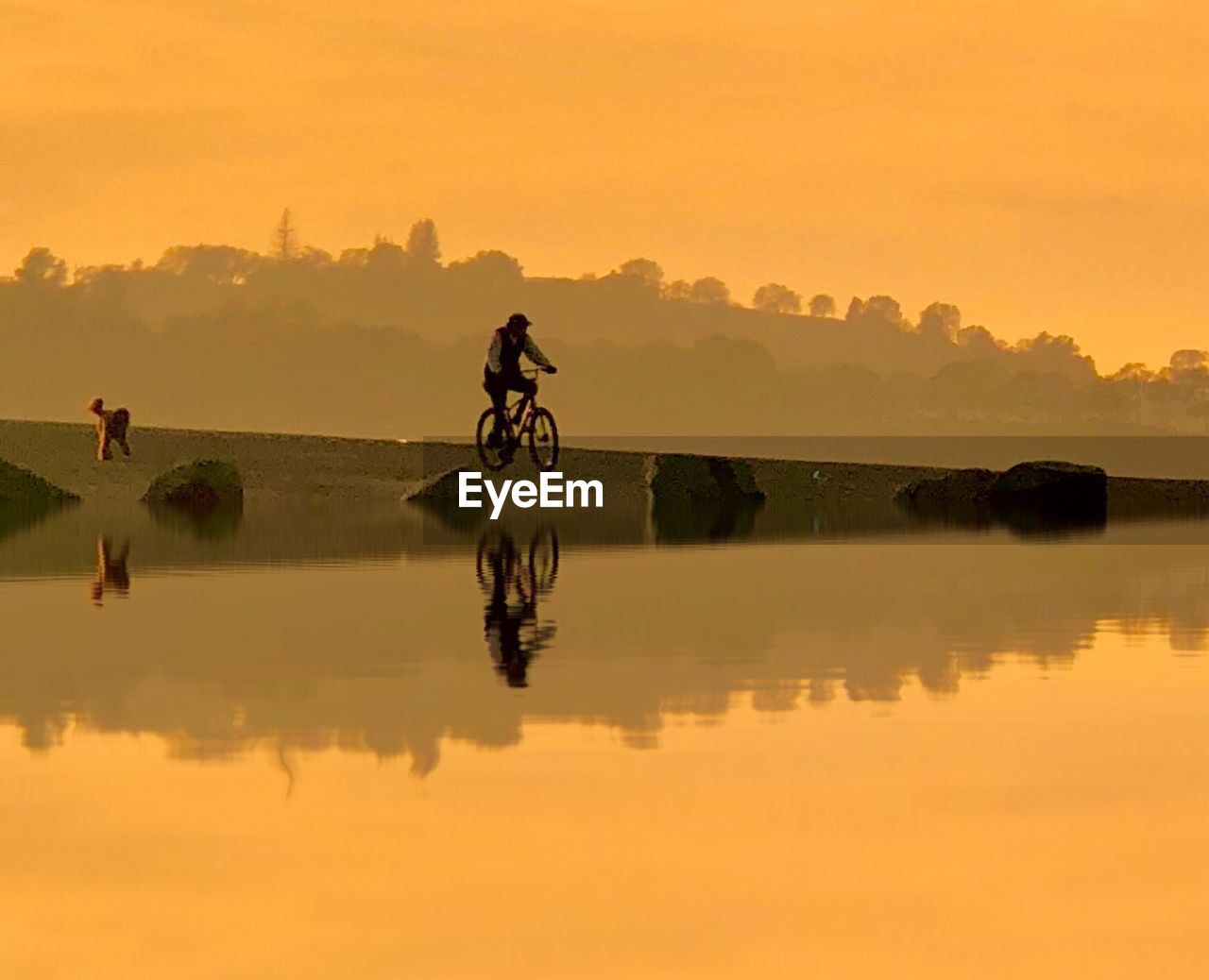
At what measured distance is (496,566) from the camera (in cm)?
2645

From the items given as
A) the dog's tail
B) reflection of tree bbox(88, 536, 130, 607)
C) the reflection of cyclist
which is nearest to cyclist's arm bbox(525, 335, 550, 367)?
the reflection of cyclist

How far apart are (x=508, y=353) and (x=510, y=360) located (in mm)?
95

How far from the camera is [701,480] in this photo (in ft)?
181

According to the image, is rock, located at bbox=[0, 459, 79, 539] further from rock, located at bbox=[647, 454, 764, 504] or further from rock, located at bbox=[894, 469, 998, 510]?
rock, located at bbox=[894, 469, 998, 510]

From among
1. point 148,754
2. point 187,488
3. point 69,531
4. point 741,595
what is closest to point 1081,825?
point 148,754

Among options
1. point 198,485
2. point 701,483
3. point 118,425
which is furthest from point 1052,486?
point 118,425

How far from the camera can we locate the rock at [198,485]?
171 feet

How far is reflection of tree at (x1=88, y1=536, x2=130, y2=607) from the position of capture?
22.6m

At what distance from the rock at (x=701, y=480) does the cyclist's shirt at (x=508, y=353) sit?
65.5 feet

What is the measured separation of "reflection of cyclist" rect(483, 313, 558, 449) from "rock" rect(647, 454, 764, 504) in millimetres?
18364

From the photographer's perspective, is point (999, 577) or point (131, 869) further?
point (999, 577)

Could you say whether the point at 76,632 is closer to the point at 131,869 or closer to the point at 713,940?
the point at 131,869

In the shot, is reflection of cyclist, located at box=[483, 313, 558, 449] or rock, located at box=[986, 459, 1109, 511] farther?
rock, located at box=[986, 459, 1109, 511]

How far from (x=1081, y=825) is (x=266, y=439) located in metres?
47.1
